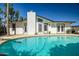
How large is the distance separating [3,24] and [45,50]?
1.30m

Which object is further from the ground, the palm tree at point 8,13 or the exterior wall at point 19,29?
the palm tree at point 8,13

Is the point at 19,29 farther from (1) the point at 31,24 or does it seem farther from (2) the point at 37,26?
(2) the point at 37,26

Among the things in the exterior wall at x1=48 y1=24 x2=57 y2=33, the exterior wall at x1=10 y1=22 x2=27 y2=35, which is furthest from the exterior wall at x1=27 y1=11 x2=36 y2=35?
the exterior wall at x1=48 y1=24 x2=57 y2=33

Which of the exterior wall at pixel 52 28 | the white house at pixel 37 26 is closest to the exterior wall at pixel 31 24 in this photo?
the white house at pixel 37 26

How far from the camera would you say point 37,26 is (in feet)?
18.5

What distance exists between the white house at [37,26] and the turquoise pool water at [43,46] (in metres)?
0.20

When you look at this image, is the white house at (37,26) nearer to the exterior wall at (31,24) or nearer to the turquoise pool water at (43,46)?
the exterior wall at (31,24)

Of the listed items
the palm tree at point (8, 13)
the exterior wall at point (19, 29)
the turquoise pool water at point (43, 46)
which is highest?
the palm tree at point (8, 13)

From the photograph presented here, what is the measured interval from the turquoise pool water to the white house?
20 cm

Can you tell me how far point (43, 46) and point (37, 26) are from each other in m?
0.56

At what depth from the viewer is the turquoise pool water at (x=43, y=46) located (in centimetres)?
542

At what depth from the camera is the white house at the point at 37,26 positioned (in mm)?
5539

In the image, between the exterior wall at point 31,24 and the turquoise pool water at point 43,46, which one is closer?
the turquoise pool water at point 43,46

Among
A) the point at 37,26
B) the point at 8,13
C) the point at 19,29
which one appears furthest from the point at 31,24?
the point at 8,13
